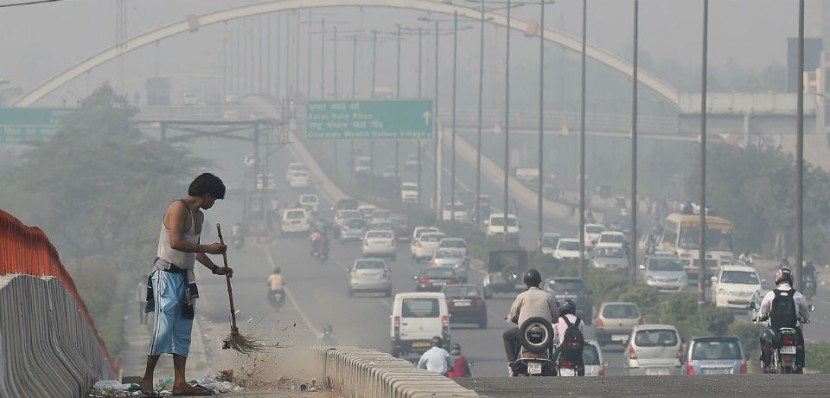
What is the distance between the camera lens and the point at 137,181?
97000 millimetres

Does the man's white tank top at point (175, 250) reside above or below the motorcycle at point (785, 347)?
above

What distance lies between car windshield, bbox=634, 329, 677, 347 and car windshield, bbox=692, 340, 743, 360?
3.67 meters

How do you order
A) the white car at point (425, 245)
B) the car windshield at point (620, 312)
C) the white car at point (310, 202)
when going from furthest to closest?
the white car at point (310, 202) → the white car at point (425, 245) → the car windshield at point (620, 312)

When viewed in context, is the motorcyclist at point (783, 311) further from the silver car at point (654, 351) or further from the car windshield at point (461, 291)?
the car windshield at point (461, 291)

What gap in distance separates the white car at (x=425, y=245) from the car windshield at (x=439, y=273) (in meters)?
21.6

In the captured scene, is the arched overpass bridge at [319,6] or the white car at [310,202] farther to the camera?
the arched overpass bridge at [319,6]

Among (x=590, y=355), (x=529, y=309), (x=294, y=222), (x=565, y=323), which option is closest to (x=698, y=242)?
(x=294, y=222)

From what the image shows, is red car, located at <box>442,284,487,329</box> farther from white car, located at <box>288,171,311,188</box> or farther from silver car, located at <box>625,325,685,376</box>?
white car, located at <box>288,171,311,188</box>

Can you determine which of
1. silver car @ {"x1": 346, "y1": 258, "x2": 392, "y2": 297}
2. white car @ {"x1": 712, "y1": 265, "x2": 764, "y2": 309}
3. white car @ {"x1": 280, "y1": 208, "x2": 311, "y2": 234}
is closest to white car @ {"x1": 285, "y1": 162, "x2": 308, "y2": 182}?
white car @ {"x1": 280, "y1": 208, "x2": 311, "y2": 234}

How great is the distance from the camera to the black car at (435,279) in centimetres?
5856

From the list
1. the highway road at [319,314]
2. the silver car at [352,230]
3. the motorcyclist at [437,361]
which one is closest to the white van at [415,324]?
the highway road at [319,314]

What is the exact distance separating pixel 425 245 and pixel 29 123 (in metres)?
28.5

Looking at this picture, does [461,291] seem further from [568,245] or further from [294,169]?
[294,169]

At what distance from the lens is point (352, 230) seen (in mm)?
96125
